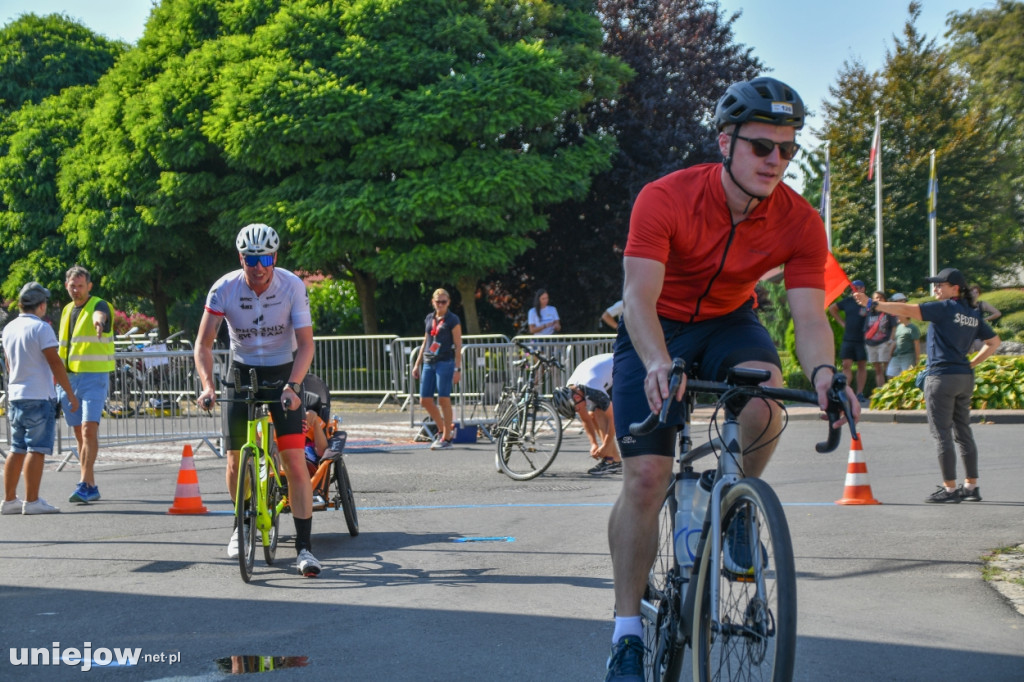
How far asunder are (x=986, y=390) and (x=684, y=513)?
50.3 ft

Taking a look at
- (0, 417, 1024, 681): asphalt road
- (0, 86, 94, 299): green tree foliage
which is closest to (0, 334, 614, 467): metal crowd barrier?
(0, 417, 1024, 681): asphalt road

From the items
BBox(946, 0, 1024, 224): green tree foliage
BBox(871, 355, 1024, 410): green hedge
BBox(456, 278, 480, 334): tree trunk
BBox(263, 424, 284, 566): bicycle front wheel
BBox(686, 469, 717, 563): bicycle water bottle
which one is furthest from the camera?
BBox(946, 0, 1024, 224): green tree foliage

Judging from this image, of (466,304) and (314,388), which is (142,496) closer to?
(314,388)

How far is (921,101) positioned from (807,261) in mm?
42339

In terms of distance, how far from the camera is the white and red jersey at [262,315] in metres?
7.36

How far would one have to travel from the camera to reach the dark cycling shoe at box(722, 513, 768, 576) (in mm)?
3539

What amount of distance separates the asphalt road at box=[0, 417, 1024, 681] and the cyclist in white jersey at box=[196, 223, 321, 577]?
24.8 inches

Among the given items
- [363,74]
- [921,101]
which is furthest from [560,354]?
[921,101]

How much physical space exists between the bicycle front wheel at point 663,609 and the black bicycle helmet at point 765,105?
50.0 inches

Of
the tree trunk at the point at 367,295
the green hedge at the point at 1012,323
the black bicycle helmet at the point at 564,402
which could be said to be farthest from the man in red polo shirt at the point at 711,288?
the green hedge at the point at 1012,323

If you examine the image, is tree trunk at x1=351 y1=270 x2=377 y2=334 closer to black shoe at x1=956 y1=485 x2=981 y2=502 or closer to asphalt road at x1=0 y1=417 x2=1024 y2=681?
asphalt road at x1=0 y1=417 x2=1024 y2=681

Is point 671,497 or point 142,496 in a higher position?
point 671,497

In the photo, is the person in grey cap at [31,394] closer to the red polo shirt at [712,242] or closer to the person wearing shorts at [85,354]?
the person wearing shorts at [85,354]

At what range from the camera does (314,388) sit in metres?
8.59
